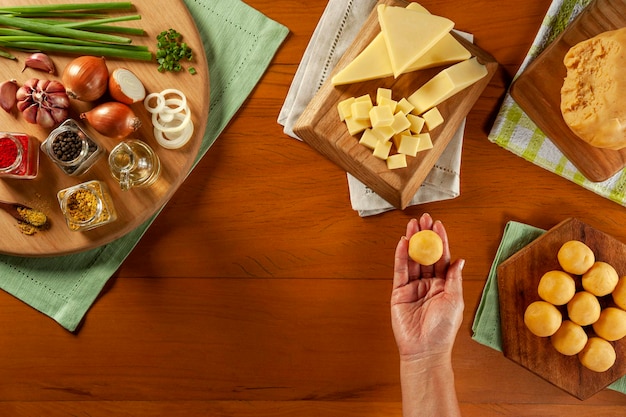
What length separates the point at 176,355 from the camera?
121 centimetres

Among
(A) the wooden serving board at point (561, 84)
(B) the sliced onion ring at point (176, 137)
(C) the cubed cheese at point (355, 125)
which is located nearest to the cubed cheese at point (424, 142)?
(C) the cubed cheese at point (355, 125)

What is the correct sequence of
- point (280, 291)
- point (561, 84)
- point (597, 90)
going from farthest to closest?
point (280, 291) → point (561, 84) → point (597, 90)

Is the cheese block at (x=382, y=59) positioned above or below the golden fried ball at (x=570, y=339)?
above

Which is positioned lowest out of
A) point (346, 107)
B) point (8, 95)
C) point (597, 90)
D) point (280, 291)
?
point (280, 291)

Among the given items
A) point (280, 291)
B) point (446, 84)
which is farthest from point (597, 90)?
point (280, 291)

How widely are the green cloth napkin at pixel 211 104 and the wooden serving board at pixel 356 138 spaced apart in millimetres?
185

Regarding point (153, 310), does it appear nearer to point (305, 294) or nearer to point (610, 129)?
point (305, 294)

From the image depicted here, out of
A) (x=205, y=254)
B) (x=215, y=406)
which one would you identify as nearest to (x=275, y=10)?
(x=205, y=254)

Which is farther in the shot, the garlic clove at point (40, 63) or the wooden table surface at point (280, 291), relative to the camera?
the wooden table surface at point (280, 291)

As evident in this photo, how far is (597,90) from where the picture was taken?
1.01 metres

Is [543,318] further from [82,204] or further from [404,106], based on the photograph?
[82,204]

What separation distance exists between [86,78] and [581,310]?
3.80 ft

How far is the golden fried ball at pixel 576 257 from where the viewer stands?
1.10 meters

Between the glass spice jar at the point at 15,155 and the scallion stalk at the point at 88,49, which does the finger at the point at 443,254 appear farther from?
the glass spice jar at the point at 15,155
